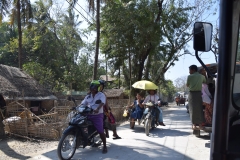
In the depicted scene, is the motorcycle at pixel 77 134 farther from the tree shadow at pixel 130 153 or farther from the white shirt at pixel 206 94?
the white shirt at pixel 206 94

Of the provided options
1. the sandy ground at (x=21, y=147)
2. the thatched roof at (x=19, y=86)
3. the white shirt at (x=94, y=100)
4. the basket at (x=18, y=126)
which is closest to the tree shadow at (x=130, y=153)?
the sandy ground at (x=21, y=147)

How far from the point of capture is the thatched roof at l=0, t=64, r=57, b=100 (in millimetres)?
15498

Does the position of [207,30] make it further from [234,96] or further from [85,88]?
[85,88]

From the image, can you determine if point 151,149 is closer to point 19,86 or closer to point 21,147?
point 21,147

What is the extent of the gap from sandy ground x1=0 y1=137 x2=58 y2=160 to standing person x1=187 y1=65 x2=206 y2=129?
392 centimetres

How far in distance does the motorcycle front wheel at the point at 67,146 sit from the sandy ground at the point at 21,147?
1.42 meters

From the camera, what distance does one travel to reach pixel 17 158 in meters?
6.29

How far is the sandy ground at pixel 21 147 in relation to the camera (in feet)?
21.7

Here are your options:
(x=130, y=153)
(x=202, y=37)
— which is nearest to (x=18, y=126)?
(x=130, y=153)

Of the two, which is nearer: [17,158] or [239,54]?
[239,54]

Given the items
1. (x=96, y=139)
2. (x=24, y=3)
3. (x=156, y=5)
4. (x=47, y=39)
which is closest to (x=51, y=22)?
(x=47, y=39)

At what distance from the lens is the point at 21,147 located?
7691 mm

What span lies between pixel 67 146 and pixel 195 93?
10.8 feet

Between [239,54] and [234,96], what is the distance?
0.38 metres
